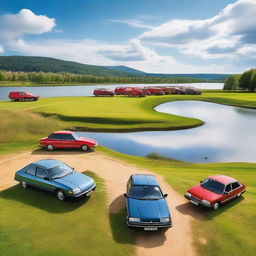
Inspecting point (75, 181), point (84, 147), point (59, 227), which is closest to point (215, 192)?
point (75, 181)

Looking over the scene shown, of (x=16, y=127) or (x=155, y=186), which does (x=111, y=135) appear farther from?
(x=155, y=186)

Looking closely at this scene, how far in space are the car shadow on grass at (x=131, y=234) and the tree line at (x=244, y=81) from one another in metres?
119

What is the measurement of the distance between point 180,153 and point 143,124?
12.8 metres

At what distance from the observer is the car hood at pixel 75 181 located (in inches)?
513

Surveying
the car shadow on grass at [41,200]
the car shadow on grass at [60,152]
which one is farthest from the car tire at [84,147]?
the car shadow on grass at [41,200]

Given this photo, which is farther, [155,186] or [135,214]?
[155,186]

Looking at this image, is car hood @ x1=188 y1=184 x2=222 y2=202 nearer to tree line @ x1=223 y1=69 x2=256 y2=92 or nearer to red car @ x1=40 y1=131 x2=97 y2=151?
red car @ x1=40 y1=131 x2=97 y2=151

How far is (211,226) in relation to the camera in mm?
11562

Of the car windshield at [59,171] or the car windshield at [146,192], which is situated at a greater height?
the car windshield at [59,171]

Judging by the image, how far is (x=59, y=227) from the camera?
1058cm

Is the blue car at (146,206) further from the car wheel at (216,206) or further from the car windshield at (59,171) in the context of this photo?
the car windshield at (59,171)

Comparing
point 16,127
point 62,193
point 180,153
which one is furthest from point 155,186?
point 16,127

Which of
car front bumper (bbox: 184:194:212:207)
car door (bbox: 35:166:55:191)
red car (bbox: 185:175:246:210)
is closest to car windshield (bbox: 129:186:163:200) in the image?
car front bumper (bbox: 184:194:212:207)

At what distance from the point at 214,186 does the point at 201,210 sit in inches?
70.2
